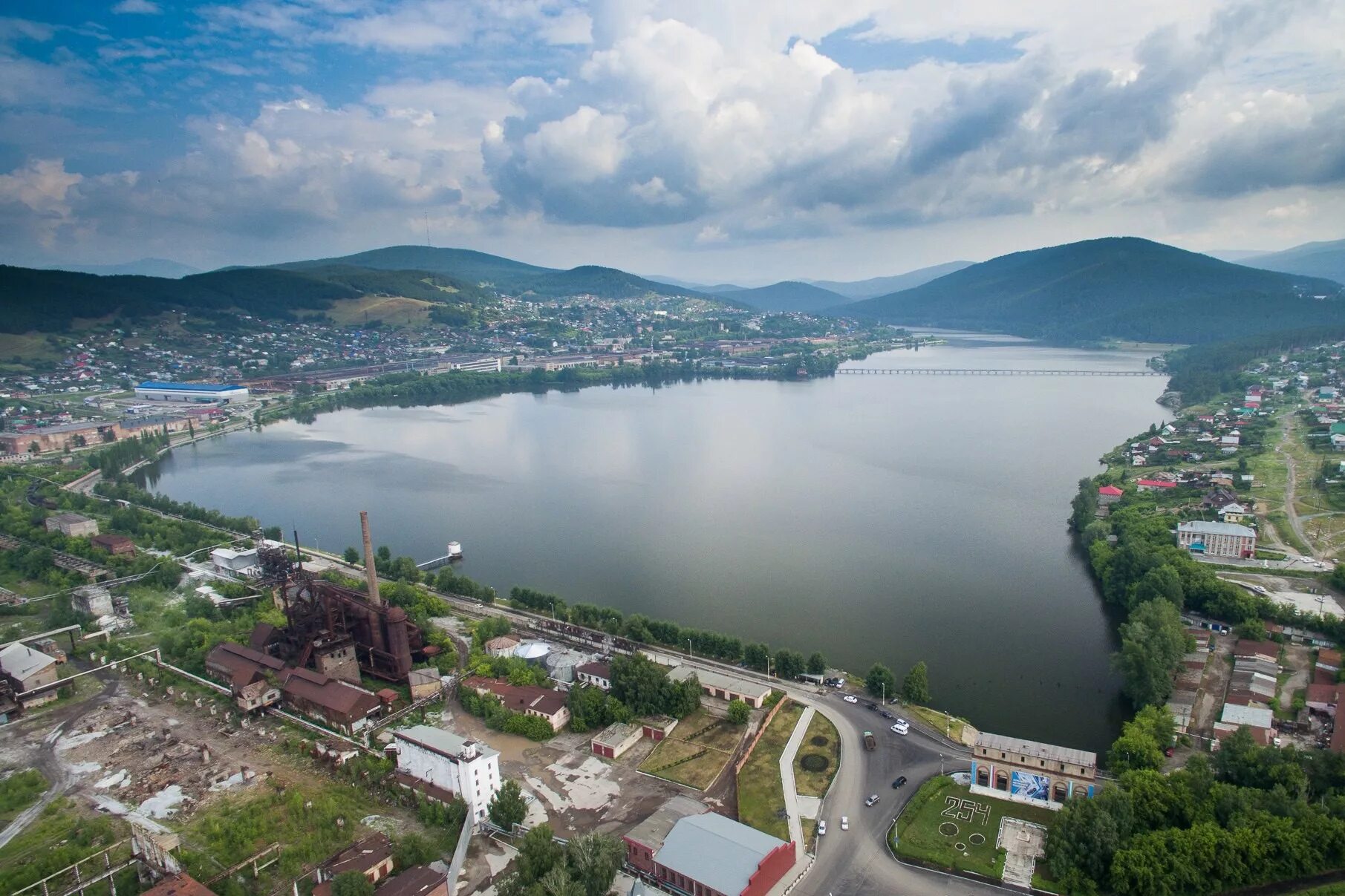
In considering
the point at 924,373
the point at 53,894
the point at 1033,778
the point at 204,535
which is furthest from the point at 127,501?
the point at 924,373

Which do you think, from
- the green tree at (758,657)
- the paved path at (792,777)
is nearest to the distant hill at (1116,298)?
the green tree at (758,657)

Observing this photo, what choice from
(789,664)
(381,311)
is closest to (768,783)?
(789,664)

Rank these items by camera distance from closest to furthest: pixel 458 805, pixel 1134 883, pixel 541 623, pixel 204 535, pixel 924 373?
pixel 1134 883 → pixel 458 805 → pixel 541 623 → pixel 204 535 → pixel 924 373

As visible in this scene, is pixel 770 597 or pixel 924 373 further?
pixel 924 373

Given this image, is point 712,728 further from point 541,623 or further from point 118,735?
point 118,735

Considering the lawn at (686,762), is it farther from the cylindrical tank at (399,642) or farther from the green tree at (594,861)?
the cylindrical tank at (399,642)

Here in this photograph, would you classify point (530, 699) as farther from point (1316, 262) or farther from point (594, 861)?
point (1316, 262)

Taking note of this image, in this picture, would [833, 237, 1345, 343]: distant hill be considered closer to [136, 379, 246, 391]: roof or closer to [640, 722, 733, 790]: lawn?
[640, 722, 733, 790]: lawn
